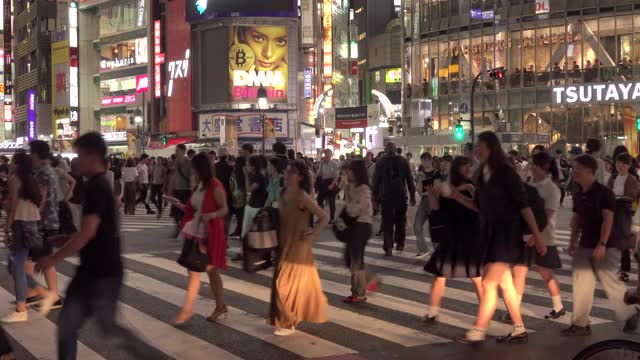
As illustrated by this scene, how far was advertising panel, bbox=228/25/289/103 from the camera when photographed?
56.5 metres

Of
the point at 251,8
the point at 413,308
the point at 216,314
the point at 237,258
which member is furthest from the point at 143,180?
the point at 251,8

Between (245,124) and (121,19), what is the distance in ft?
72.9

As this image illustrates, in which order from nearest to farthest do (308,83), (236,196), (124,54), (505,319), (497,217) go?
1. (497,217)
2. (505,319)
3. (236,196)
4. (308,83)
5. (124,54)

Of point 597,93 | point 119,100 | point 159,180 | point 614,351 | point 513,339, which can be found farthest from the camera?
point 119,100

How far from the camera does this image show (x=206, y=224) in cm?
789

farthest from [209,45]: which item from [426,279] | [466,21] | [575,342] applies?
[575,342]

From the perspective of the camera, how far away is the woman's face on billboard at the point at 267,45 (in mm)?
56688

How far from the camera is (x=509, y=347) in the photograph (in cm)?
717

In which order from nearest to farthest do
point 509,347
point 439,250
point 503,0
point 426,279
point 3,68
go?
point 509,347
point 439,250
point 426,279
point 503,0
point 3,68

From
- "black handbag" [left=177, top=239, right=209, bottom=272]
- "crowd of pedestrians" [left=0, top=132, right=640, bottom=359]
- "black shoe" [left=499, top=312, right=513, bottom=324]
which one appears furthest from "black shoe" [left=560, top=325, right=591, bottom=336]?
"black handbag" [left=177, top=239, right=209, bottom=272]

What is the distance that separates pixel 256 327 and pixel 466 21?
45.8m

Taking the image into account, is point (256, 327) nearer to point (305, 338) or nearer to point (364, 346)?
point (305, 338)

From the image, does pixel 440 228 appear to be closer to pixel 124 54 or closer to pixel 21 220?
pixel 21 220

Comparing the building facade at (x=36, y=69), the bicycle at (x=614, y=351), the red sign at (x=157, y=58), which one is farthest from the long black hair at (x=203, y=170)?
the building facade at (x=36, y=69)
